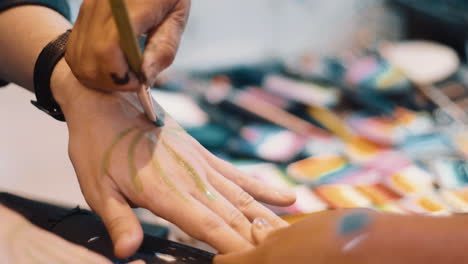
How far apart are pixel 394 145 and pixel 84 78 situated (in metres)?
0.78

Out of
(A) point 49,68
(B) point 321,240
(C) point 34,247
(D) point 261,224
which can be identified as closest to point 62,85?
(A) point 49,68

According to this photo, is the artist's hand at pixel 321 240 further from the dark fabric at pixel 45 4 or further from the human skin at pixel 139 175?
the dark fabric at pixel 45 4

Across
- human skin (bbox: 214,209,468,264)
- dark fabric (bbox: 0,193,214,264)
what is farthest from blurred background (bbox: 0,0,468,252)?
human skin (bbox: 214,209,468,264)

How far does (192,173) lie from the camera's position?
0.69 meters

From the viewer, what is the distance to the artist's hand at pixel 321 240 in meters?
0.42

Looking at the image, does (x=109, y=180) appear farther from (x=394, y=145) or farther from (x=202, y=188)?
(x=394, y=145)

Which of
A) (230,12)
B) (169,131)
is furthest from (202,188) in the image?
(230,12)

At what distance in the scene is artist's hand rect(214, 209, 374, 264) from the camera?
0.42 metres

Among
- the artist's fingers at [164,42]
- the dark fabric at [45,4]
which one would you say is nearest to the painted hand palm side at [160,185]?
the artist's fingers at [164,42]

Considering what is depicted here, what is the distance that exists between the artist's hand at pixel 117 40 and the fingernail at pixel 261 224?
23 centimetres

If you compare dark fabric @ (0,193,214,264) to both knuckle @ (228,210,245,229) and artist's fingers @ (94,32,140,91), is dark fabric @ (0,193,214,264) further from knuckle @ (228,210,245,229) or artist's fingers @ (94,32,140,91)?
artist's fingers @ (94,32,140,91)

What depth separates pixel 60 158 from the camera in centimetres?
84

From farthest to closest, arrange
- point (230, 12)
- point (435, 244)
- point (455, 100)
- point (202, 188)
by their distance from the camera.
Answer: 1. point (230, 12)
2. point (455, 100)
3. point (202, 188)
4. point (435, 244)

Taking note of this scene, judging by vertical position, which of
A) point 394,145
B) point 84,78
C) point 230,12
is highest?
point 84,78
